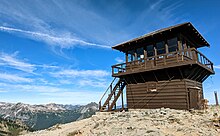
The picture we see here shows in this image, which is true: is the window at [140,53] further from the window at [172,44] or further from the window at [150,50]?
the window at [172,44]

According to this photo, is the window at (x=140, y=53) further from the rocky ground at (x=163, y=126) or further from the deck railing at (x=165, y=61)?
the rocky ground at (x=163, y=126)

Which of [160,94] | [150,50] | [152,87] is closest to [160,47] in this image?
[150,50]

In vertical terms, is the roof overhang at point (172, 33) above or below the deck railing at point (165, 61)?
above

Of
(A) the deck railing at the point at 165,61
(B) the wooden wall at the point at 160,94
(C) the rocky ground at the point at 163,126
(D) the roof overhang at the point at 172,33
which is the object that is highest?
(D) the roof overhang at the point at 172,33

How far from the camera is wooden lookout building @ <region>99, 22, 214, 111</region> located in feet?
56.0

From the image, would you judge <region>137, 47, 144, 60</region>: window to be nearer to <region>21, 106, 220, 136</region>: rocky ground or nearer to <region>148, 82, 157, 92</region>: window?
<region>148, 82, 157, 92</region>: window

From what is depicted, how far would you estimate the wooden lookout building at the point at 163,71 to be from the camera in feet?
56.0

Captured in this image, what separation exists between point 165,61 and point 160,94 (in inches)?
135

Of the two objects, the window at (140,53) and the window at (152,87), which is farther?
the window at (140,53)

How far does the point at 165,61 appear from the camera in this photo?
1806 centimetres

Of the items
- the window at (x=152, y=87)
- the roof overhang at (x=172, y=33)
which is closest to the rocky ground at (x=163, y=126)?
the window at (x=152, y=87)

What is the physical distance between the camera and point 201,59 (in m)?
18.5

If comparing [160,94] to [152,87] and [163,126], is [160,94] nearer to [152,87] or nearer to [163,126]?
[152,87]

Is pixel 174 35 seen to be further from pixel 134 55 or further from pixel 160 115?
pixel 160 115
